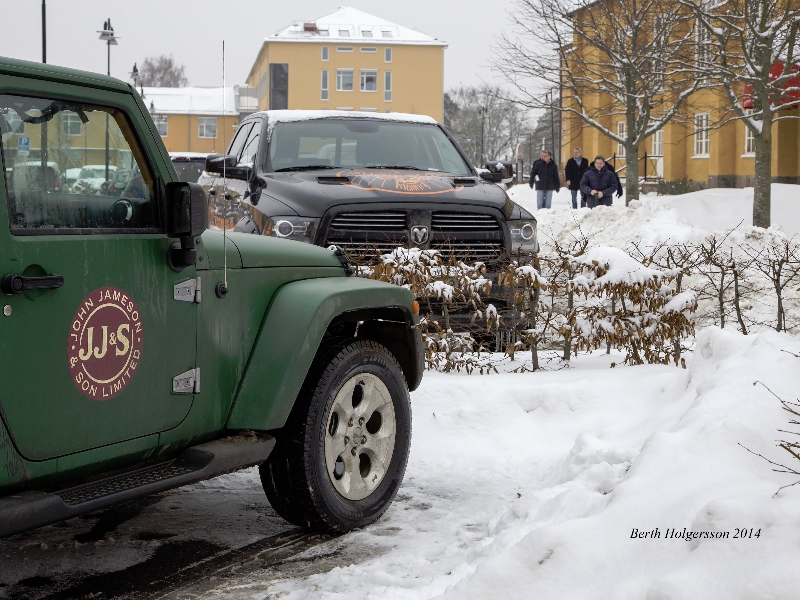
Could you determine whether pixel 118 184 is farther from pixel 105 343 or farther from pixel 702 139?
pixel 702 139

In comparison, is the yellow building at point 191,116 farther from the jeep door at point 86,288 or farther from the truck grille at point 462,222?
the jeep door at point 86,288

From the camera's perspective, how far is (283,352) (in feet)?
14.4

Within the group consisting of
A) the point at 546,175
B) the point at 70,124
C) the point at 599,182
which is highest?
the point at 546,175

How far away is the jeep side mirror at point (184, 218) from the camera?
3863mm

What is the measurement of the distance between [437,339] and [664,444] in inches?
139

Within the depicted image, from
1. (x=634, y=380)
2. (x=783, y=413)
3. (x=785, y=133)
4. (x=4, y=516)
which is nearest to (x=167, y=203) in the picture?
(x=4, y=516)

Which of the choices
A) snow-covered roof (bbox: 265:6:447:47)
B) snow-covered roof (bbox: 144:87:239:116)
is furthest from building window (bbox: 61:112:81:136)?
snow-covered roof (bbox: 144:87:239:116)

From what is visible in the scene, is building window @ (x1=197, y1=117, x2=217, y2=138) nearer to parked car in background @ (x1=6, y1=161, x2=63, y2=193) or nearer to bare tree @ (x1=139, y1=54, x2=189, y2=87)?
bare tree @ (x1=139, y1=54, x2=189, y2=87)

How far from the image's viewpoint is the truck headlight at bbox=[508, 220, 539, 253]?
28.8 feet

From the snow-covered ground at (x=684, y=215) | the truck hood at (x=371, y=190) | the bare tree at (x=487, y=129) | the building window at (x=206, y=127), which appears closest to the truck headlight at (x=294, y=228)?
the truck hood at (x=371, y=190)

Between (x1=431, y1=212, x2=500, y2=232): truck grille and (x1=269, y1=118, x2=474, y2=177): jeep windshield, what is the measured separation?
100 cm

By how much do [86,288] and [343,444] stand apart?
1593 millimetres

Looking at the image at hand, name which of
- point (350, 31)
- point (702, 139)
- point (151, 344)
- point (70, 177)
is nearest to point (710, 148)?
point (702, 139)

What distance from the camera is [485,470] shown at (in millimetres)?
5926
